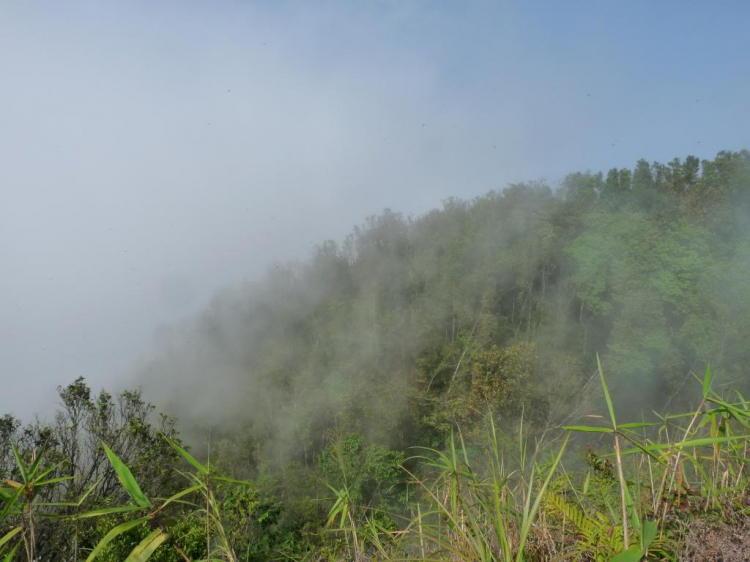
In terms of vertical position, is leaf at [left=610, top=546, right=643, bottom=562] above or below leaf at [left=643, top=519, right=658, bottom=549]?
below

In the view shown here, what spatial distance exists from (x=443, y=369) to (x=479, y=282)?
158 inches

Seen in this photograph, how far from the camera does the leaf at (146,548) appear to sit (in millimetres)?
880

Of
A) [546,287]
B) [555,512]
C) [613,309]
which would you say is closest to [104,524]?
[555,512]

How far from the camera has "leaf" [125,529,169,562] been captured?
880mm

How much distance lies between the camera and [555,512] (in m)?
1.37

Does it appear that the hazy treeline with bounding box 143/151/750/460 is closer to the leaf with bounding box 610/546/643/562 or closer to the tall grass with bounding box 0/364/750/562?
the tall grass with bounding box 0/364/750/562

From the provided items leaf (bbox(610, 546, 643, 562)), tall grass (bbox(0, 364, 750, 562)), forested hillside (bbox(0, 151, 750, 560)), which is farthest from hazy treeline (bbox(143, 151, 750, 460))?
leaf (bbox(610, 546, 643, 562))

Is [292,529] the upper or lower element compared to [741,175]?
lower

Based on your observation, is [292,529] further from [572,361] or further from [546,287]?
[546,287]

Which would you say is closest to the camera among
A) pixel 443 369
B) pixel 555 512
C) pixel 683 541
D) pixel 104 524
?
pixel 683 541

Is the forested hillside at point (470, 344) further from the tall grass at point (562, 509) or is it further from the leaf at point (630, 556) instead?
the leaf at point (630, 556)

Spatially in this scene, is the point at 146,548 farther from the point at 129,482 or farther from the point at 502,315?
the point at 502,315

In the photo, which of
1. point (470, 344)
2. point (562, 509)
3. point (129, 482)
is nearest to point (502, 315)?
point (470, 344)

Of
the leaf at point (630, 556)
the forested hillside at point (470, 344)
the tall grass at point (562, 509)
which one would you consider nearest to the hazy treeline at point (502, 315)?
the forested hillside at point (470, 344)
